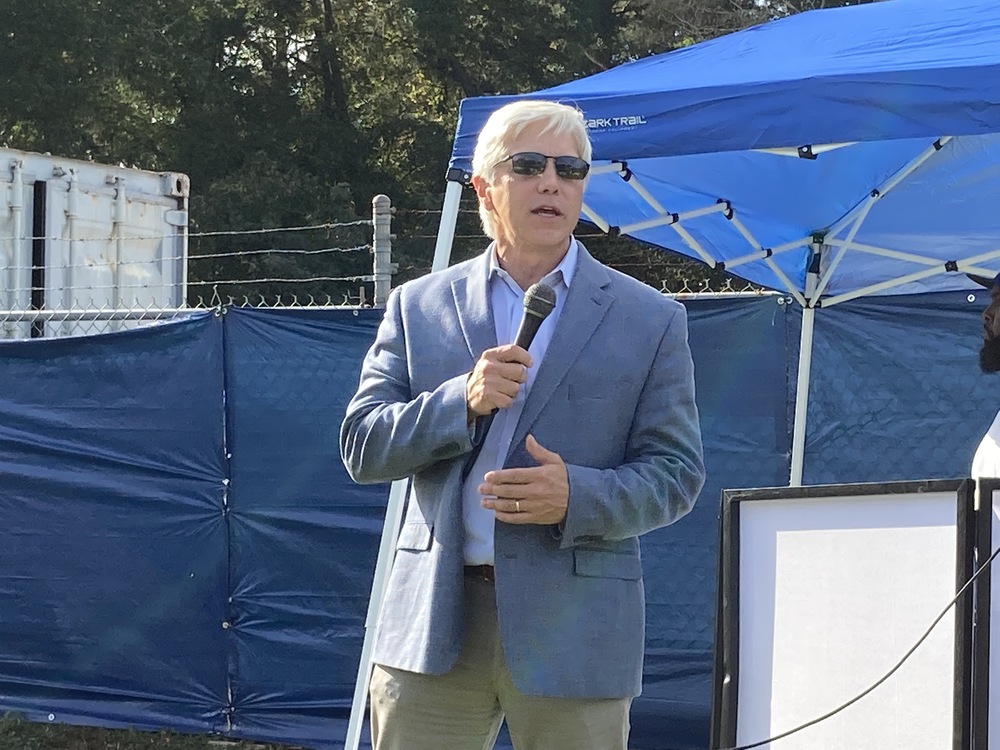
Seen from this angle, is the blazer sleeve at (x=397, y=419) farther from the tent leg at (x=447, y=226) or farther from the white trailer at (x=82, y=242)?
the white trailer at (x=82, y=242)

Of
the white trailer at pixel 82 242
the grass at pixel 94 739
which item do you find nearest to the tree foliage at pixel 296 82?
the white trailer at pixel 82 242

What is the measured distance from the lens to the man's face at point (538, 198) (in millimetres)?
2621

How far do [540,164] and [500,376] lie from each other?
1.53ft

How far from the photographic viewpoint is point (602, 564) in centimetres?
256

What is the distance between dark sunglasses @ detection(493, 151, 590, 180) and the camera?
2.62 m

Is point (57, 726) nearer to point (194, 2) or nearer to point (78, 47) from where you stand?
point (78, 47)

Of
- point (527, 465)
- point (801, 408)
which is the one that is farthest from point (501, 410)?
point (801, 408)

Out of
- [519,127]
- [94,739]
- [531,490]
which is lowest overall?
[94,739]

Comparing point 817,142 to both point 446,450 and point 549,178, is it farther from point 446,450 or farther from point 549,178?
point 446,450

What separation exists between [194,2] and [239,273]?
20.2 feet

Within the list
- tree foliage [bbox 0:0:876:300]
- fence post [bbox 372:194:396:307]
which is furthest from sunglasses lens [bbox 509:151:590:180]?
tree foliage [bbox 0:0:876:300]

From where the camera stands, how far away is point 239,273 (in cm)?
2169

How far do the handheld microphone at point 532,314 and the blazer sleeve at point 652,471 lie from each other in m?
0.23

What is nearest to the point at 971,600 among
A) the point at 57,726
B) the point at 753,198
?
the point at 753,198
